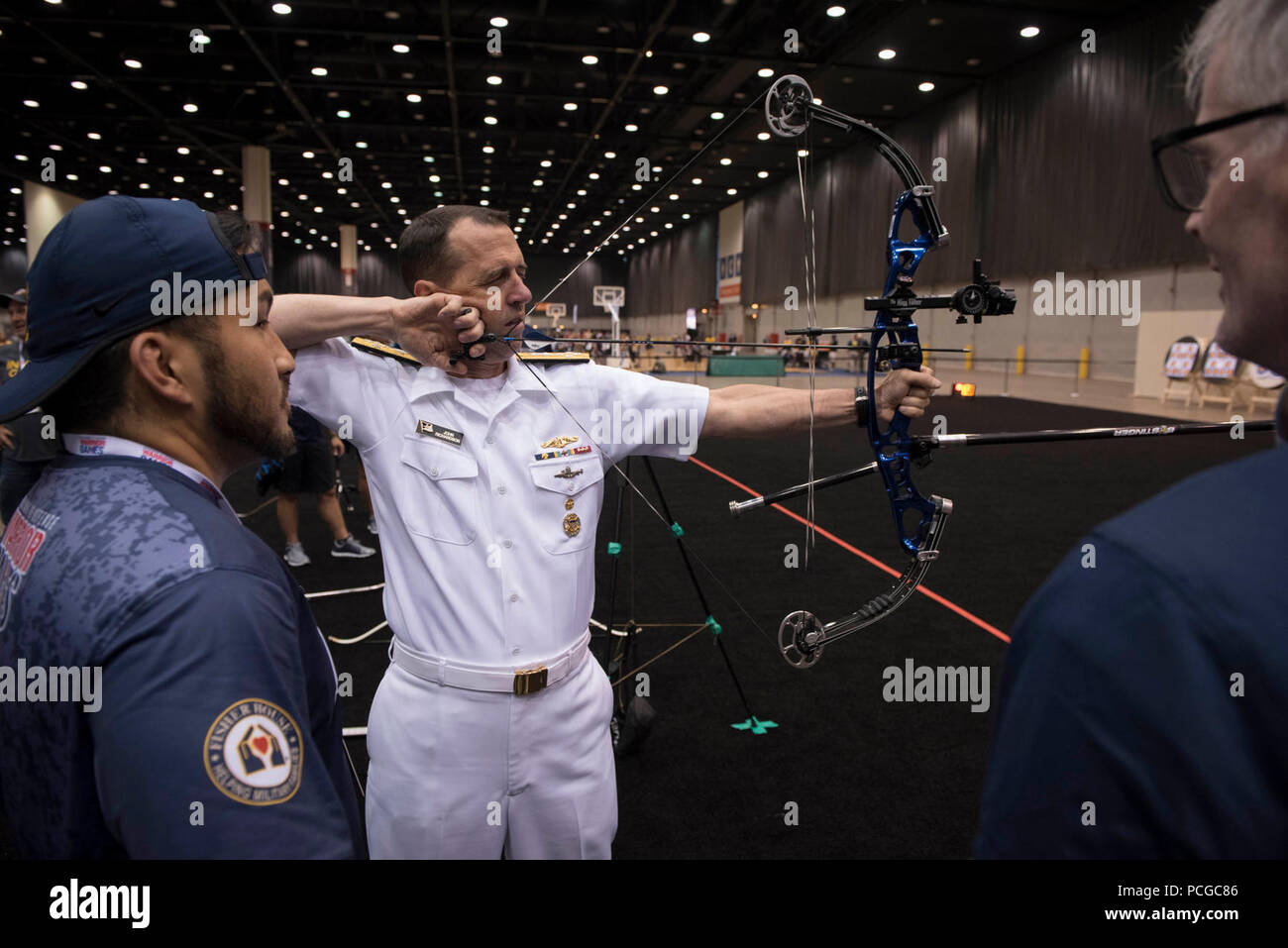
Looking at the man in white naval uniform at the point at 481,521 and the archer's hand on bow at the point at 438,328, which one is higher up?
the archer's hand on bow at the point at 438,328

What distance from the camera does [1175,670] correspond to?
1.55 feet

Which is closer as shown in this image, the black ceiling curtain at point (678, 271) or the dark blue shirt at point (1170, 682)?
the dark blue shirt at point (1170, 682)

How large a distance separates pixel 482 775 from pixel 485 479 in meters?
0.59

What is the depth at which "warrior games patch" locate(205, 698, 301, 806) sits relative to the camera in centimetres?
67

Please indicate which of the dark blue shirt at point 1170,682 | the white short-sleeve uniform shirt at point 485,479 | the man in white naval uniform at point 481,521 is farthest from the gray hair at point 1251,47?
the white short-sleeve uniform shirt at point 485,479

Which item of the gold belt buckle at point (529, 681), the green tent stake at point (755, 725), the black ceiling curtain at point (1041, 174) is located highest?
the black ceiling curtain at point (1041, 174)

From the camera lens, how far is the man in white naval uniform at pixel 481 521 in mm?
1617

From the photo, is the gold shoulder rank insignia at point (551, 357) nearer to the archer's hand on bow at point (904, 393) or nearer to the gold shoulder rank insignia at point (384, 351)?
the gold shoulder rank insignia at point (384, 351)

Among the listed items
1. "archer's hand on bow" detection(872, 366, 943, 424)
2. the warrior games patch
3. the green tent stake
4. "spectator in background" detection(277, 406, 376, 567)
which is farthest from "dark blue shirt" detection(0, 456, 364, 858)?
"spectator in background" detection(277, 406, 376, 567)

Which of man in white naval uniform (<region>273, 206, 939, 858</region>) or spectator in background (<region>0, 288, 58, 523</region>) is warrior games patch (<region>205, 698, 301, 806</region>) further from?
spectator in background (<region>0, 288, 58, 523</region>)

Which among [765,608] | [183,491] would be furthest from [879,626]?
[183,491]

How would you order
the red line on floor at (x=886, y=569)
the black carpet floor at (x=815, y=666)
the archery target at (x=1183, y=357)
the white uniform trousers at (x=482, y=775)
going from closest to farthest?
the white uniform trousers at (x=482, y=775) < the black carpet floor at (x=815, y=666) < the red line on floor at (x=886, y=569) < the archery target at (x=1183, y=357)

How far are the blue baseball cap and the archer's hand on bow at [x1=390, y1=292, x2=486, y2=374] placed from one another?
834 millimetres
